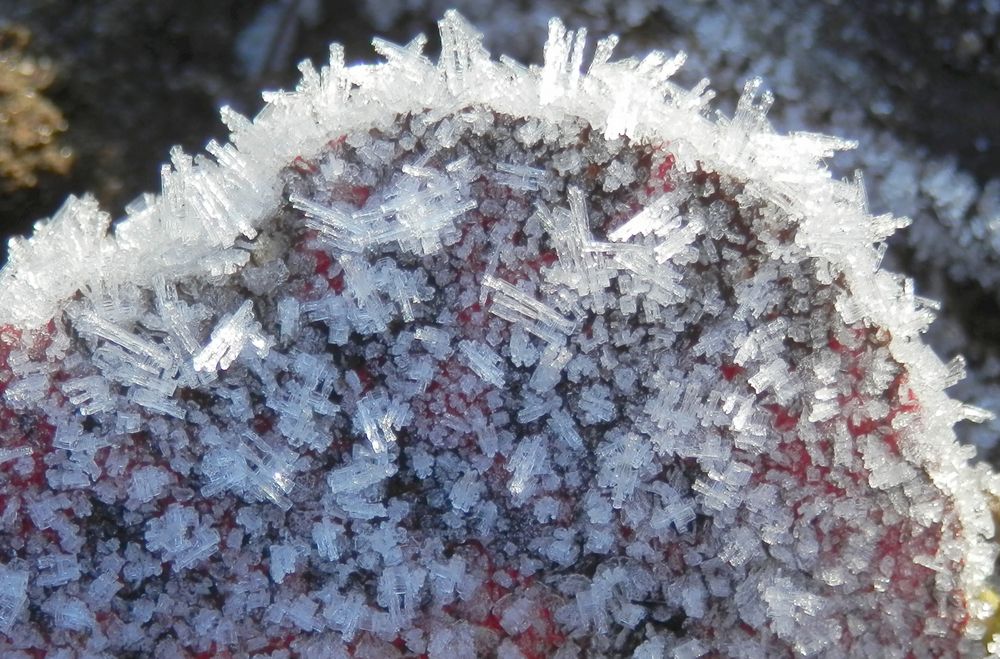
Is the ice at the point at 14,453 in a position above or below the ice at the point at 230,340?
below

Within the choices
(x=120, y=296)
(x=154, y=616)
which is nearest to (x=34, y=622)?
(x=154, y=616)

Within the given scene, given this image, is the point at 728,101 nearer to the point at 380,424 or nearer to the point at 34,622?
the point at 380,424

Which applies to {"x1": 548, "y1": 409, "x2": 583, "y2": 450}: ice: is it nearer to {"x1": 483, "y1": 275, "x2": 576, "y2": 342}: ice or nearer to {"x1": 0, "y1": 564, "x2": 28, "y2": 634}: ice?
{"x1": 483, "y1": 275, "x2": 576, "y2": 342}: ice

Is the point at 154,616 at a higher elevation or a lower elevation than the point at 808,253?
lower

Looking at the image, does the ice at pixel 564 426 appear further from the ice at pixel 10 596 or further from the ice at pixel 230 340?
the ice at pixel 10 596

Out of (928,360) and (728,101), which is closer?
(928,360)

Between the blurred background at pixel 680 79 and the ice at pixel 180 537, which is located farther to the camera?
the blurred background at pixel 680 79

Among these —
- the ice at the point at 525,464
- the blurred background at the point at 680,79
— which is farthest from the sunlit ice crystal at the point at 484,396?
the blurred background at the point at 680,79
